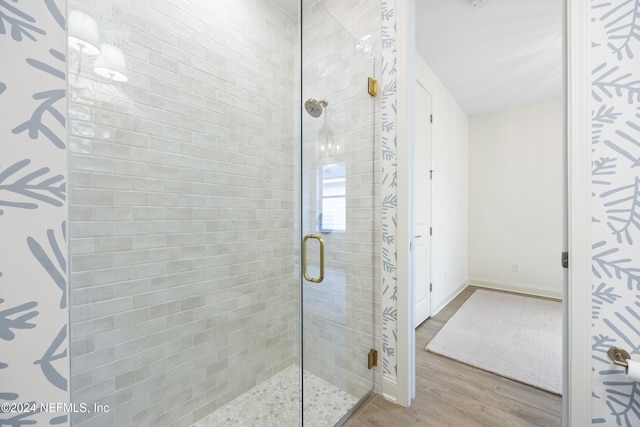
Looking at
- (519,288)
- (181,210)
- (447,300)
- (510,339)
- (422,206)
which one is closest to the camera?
(181,210)

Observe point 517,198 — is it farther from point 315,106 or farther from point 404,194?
point 315,106

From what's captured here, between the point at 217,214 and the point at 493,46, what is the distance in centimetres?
298

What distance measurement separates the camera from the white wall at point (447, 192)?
115 inches

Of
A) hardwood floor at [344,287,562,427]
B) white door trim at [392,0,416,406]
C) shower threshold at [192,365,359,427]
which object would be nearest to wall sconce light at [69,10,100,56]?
white door trim at [392,0,416,406]

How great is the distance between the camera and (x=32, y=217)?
1.05 feet

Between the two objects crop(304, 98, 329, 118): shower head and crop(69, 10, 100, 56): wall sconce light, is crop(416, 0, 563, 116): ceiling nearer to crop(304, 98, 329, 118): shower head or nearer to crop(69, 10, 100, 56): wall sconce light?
crop(304, 98, 329, 118): shower head

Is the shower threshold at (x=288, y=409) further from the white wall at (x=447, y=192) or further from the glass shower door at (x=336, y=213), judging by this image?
the white wall at (x=447, y=192)

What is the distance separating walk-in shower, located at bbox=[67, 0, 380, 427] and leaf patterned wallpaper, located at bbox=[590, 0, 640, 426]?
3.16 feet

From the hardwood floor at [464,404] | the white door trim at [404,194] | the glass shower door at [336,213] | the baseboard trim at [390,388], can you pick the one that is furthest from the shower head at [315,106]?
the hardwood floor at [464,404]

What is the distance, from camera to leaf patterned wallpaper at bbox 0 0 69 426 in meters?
0.30

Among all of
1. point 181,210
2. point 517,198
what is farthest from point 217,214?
point 517,198

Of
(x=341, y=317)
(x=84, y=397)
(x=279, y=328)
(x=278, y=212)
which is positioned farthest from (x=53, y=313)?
(x=279, y=328)

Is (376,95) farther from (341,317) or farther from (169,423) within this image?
(169,423)

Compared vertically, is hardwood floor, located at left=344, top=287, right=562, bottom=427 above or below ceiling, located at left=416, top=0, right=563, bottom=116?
below
